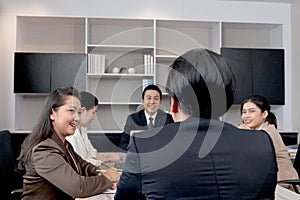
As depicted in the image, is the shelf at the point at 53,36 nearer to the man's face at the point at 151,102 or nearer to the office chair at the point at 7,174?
the man's face at the point at 151,102

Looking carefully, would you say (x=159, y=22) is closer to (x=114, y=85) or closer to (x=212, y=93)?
(x=114, y=85)

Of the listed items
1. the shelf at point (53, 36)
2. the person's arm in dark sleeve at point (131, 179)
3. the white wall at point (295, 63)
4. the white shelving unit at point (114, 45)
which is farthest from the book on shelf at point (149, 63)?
the person's arm in dark sleeve at point (131, 179)

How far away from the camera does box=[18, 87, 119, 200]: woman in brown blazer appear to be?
1.38 meters

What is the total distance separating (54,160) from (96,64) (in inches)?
123

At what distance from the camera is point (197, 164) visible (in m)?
0.90

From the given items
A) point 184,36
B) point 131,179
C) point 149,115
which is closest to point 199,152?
point 131,179

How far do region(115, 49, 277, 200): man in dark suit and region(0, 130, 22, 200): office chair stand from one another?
4.22ft

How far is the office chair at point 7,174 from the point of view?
2000 mm

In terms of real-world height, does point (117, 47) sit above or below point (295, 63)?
above

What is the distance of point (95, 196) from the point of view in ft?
5.37

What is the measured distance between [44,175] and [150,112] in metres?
2.16

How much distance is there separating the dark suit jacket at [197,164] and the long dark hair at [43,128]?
644 millimetres

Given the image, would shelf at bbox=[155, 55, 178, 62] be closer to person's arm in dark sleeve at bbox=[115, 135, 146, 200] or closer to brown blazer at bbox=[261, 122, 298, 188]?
brown blazer at bbox=[261, 122, 298, 188]

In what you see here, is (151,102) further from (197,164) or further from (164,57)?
(197,164)
